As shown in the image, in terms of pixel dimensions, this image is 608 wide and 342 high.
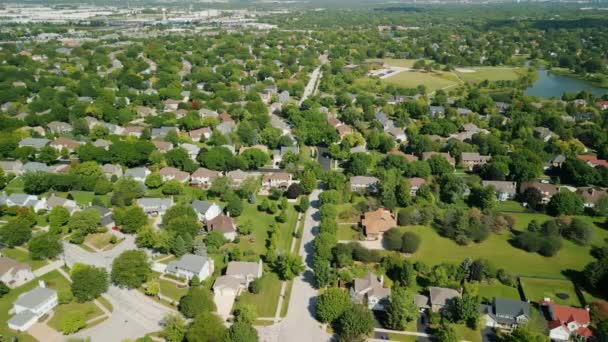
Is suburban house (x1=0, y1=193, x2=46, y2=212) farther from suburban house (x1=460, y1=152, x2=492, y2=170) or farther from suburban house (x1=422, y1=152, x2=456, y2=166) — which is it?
suburban house (x1=460, y1=152, x2=492, y2=170)

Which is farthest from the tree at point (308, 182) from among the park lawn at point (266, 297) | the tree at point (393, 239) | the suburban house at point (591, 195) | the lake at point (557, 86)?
the lake at point (557, 86)

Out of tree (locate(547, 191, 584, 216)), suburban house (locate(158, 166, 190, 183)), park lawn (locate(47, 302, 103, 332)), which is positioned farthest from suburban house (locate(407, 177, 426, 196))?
park lawn (locate(47, 302, 103, 332))

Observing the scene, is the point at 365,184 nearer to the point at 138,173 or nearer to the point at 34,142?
the point at 138,173

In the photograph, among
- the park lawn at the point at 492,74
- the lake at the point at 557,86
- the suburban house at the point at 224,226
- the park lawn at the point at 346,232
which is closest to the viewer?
the suburban house at the point at 224,226

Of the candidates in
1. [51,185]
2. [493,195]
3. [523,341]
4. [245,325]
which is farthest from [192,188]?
[523,341]

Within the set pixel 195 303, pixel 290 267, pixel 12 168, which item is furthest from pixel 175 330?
pixel 12 168

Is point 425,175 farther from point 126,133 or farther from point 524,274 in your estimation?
point 126,133

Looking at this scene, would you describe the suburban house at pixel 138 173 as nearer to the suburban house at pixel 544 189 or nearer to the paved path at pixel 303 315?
the paved path at pixel 303 315
